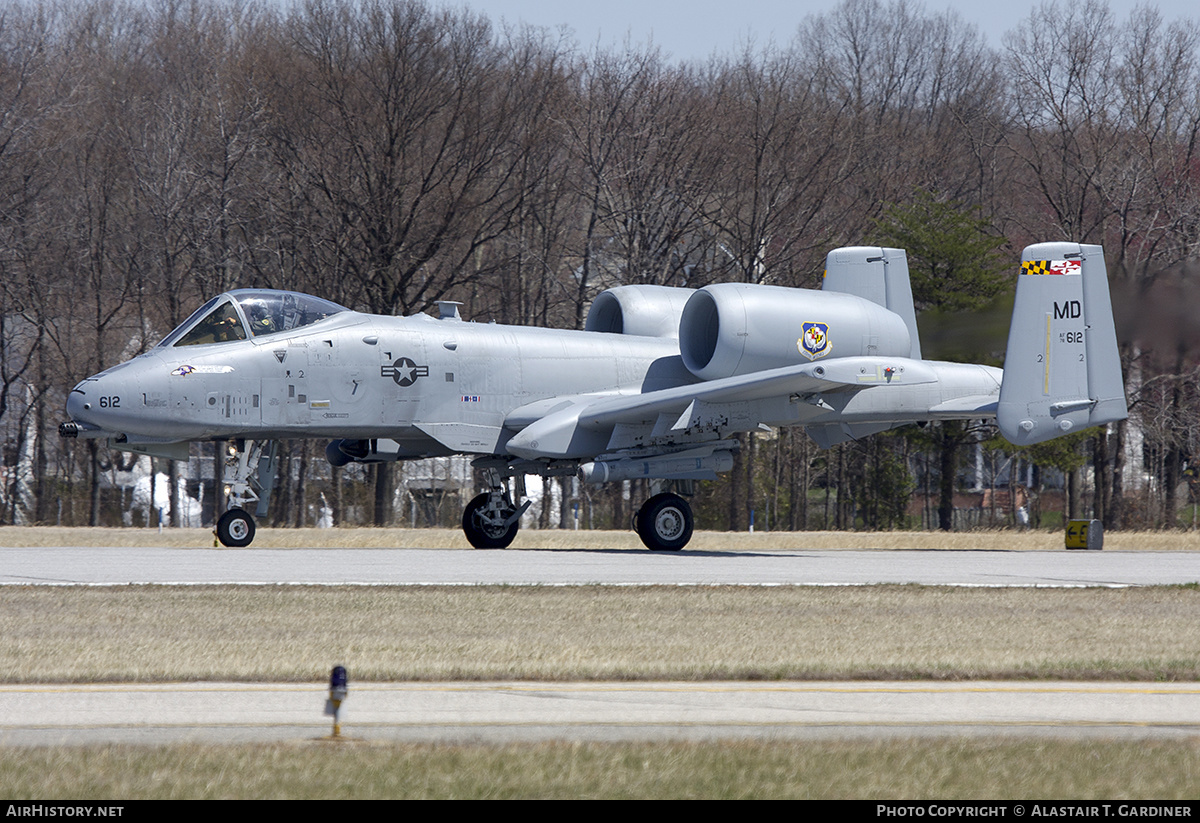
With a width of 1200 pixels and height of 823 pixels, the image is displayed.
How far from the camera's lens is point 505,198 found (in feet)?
148

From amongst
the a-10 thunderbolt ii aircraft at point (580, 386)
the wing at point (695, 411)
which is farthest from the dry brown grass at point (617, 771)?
the wing at point (695, 411)

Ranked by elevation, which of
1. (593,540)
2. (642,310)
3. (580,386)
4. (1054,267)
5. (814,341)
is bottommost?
(593,540)

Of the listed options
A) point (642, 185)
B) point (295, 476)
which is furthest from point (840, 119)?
point (295, 476)

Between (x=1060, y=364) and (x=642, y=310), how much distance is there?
7009 mm

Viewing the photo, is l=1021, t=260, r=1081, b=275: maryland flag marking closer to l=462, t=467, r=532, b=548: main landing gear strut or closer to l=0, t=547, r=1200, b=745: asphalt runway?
l=462, t=467, r=532, b=548: main landing gear strut

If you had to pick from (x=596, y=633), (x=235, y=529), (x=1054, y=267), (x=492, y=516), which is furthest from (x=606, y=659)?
(x=1054, y=267)

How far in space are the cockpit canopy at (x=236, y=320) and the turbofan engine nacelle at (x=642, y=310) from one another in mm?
6015

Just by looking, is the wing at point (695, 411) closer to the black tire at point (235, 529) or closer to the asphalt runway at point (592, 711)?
the black tire at point (235, 529)

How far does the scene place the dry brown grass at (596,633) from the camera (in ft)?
28.1

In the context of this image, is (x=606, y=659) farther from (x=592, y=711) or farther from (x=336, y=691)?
(x=336, y=691)

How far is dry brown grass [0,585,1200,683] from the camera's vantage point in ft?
28.1

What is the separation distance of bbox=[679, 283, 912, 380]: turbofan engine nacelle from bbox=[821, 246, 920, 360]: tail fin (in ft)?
5.81

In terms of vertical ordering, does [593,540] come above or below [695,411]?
below

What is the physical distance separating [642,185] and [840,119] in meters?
10.0
